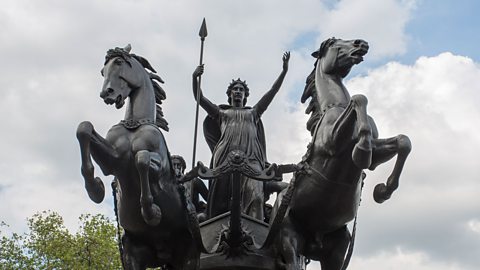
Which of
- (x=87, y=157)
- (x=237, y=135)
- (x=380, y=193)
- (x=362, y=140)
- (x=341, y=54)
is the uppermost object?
(x=237, y=135)

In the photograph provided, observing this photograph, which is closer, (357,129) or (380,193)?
(357,129)

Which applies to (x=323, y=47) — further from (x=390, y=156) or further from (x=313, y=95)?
(x=390, y=156)

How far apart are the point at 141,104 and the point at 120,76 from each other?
1.42 feet

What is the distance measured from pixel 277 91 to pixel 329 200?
3370 mm

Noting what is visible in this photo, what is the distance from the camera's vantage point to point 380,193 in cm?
816

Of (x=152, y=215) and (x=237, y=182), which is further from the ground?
(x=237, y=182)

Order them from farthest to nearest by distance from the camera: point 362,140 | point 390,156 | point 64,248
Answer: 1. point 64,248
2. point 390,156
3. point 362,140

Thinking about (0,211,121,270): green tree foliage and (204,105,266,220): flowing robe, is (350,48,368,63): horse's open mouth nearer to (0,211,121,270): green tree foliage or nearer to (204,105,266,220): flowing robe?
(204,105,266,220): flowing robe

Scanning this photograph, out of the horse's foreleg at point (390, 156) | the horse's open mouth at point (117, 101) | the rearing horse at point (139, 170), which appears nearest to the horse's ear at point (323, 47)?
the horse's foreleg at point (390, 156)

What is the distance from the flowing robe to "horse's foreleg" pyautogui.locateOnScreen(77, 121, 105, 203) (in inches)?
94.9

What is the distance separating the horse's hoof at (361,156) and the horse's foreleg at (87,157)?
115 inches

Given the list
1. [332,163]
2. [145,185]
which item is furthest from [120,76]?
[332,163]

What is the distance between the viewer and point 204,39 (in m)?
11.9

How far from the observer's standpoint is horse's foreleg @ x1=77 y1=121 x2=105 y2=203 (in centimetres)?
823
